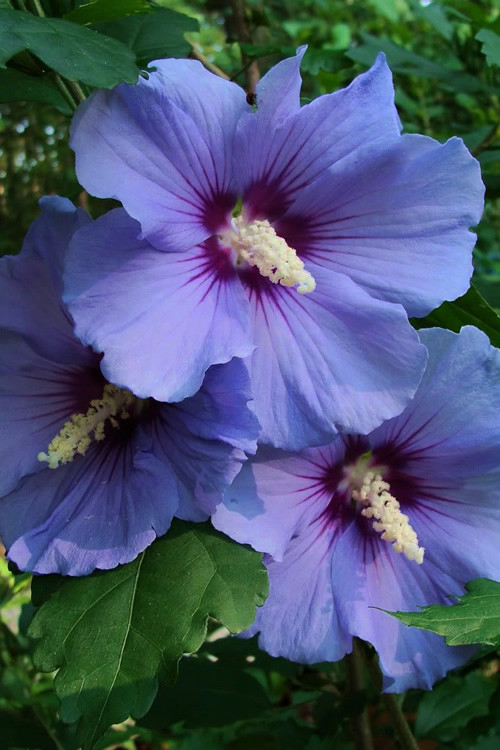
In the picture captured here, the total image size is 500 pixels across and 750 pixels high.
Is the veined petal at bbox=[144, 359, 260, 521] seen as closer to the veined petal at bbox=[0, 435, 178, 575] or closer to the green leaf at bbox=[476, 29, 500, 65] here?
the veined petal at bbox=[0, 435, 178, 575]

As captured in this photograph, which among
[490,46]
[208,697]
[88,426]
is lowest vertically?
[208,697]

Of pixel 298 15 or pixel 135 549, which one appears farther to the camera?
pixel 298 15

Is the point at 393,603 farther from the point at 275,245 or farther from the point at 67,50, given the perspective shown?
the point at 67,50

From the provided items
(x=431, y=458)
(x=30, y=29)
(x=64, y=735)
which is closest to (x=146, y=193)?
(x=30, y=29)

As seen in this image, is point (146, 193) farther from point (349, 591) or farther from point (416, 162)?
point (349, 591)

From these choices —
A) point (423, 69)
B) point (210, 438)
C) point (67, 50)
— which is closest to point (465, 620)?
point (210, 438)

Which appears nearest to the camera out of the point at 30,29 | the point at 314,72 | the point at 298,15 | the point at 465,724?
the point at 30,29
